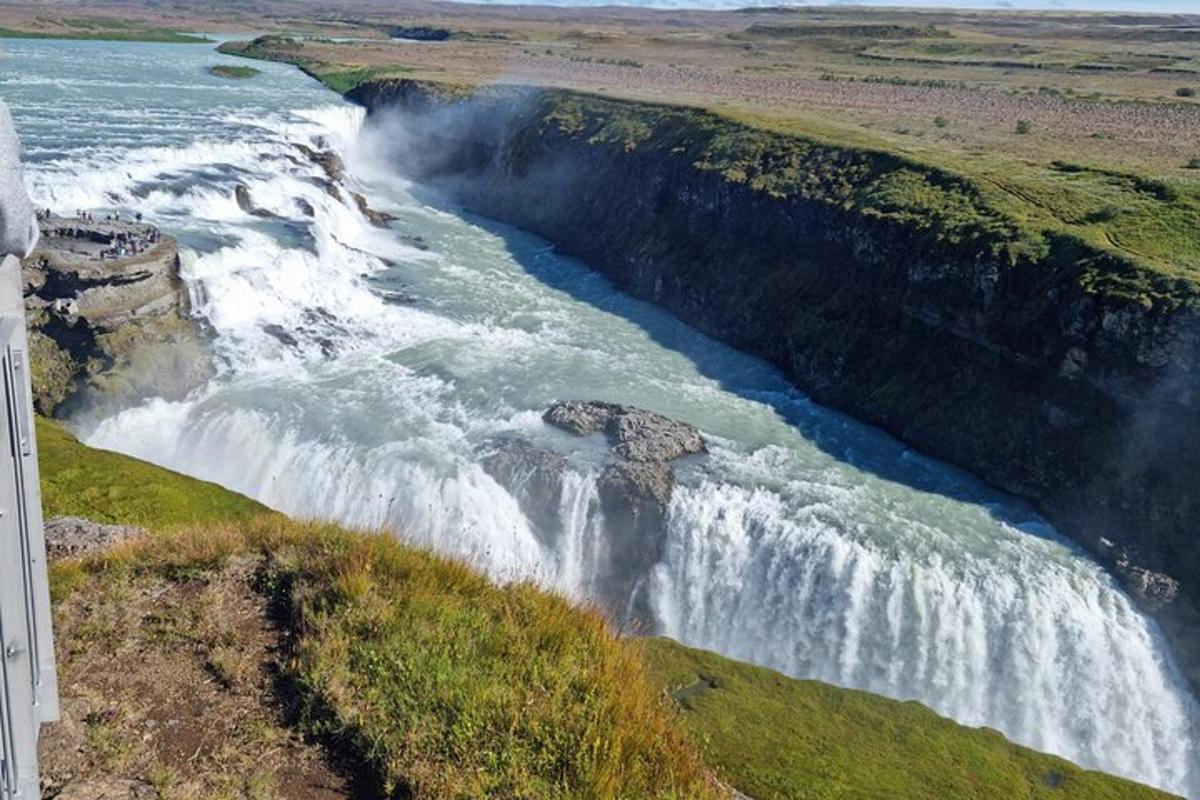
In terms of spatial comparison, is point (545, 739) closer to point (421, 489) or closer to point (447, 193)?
point (421, 489)

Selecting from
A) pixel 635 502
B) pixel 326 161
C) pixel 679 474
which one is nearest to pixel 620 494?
pixel 635 502

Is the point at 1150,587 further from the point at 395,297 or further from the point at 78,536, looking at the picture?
the point at 395,297

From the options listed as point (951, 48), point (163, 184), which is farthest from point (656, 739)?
point (951, 48)

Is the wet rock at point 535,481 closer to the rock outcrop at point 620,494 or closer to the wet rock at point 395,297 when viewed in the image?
the rock outcrop at point 620,494

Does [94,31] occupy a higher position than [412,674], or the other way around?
[412,674]

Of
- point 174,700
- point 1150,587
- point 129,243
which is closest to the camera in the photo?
point 174,700

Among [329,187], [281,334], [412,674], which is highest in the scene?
[412,674]
